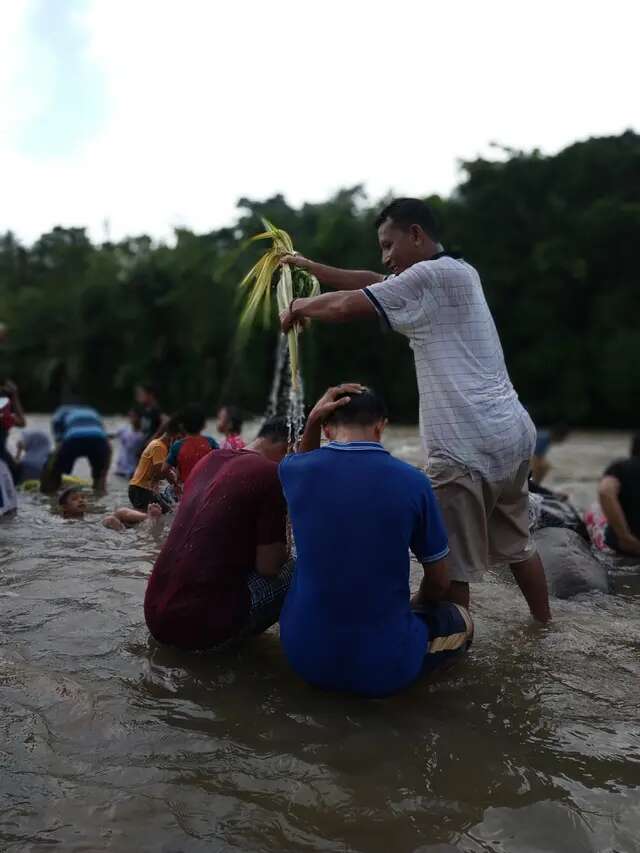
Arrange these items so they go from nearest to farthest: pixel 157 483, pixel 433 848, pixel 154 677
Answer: pixel 433 848
pixel 154 677
pixel 157 483

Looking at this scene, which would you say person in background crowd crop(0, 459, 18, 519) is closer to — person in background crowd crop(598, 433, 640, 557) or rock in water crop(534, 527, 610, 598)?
rock in water crop(534, 527, 610, 598)

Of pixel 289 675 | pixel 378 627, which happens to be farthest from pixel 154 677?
→ pixel 378 627

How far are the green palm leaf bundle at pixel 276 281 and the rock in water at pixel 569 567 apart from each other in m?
2.06

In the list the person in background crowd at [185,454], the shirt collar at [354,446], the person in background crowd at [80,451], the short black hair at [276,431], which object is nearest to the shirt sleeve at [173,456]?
the person in background crowd at [185,454]

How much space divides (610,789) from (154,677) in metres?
1.60

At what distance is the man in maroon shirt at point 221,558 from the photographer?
3047mm

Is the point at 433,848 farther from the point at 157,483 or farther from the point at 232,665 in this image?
the point at 157,483

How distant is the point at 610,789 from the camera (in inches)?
91.4

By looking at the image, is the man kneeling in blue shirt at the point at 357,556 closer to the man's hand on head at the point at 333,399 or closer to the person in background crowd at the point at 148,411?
the man's hand on head at the point at 333,399

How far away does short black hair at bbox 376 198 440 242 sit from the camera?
325cm

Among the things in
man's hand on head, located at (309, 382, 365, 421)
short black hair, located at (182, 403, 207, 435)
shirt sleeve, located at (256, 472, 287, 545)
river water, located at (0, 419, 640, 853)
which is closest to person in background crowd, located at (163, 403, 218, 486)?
short black hair, located at (182, 403, 207, 435)

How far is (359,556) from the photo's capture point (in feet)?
8.59

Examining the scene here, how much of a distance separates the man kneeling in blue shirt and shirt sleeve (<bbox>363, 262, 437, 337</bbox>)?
451 mm

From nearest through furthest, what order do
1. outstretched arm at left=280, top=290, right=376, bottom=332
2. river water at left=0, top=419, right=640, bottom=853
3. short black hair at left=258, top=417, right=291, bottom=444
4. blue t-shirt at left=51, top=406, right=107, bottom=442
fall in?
river water at left=0, top=419, right=640, bottom=853
outstretched arm at left=280, top=290, right=376, bottom=332
short black hair at left=258, top=417, right=291, bottom=444
blue t-shirt at left=51, top=406, right=107, bottom=442
